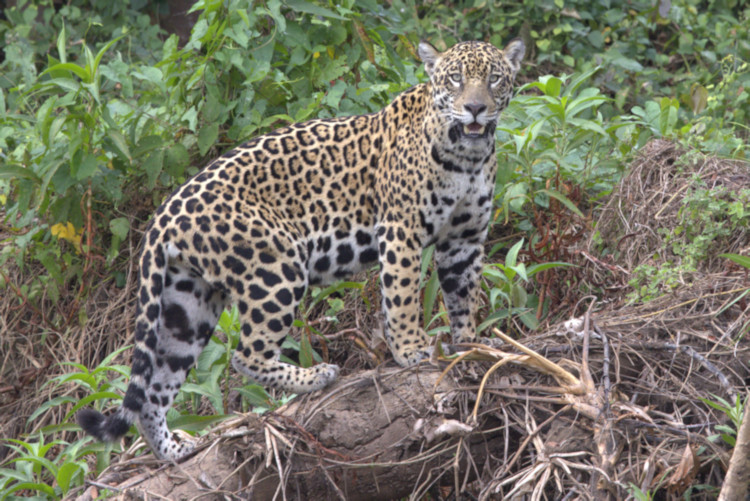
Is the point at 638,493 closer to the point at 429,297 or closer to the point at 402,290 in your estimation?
the point at 402,290

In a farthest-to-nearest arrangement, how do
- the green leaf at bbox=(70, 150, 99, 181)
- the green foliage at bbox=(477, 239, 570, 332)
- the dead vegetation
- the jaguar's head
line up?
the green leaf at bbox=(70, 150, 99, 181)
the green foliage at bbox=(477, 239, 570, 332)
the jaguar's head
the dead vegetation

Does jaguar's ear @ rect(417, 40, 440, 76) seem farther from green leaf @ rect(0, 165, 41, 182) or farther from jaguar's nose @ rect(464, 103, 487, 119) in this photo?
green leaf @ rect(0, 165, 41, 182)

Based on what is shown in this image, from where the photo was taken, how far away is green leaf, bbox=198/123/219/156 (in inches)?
294

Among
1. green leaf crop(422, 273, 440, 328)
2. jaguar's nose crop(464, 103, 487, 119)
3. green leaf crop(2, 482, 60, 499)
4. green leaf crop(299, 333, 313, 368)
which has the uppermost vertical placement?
jaguar's nose crop(464, 103, 487, 119)

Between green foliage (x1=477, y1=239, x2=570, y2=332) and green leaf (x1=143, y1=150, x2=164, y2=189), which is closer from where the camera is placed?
green foliage (x1=477, y1=239, x2=570, y2=332)

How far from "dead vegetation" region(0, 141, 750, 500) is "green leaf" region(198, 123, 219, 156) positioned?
2.93 metres

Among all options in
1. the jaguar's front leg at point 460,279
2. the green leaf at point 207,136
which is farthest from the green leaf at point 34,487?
the green leaf at point 207,136

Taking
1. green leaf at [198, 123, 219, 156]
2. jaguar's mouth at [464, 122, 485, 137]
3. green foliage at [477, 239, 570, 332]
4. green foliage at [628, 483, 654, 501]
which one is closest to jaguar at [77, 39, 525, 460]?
jaguar's mouth at [464, 122, 485, 137]

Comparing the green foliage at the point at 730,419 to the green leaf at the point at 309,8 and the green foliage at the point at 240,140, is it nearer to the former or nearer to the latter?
the green foliage at the point at 240,140

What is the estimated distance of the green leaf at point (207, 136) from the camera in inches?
294

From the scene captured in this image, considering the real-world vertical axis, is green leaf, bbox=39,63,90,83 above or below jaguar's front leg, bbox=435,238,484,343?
above

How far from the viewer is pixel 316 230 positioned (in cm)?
601

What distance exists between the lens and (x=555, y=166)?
24.6ft

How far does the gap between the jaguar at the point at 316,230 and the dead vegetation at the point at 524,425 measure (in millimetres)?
454
